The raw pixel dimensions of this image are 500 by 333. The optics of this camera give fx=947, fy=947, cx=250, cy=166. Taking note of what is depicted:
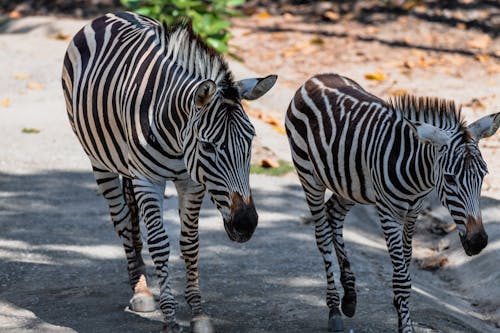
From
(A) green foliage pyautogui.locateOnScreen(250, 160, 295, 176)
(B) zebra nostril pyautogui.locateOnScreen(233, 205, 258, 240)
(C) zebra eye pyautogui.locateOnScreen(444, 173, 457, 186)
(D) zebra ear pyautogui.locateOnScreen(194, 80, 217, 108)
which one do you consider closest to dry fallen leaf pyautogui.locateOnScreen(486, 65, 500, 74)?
(A) green foliage pyautogui.locateOnScreen(250, 160, 295, 176)

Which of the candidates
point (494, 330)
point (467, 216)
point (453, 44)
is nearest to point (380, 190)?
point (467, 216)

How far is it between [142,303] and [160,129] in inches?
57.8

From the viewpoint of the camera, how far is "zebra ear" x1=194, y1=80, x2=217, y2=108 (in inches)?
224

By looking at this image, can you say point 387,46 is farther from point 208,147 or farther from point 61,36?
point 208,147

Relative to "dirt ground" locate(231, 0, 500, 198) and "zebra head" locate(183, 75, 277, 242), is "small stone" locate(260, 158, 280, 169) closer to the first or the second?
"dirt ground" locate(231, 0, 500, 198)

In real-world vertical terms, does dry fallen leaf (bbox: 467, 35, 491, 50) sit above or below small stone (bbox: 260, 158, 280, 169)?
below

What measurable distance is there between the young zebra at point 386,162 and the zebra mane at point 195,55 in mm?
982

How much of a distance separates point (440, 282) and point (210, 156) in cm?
328

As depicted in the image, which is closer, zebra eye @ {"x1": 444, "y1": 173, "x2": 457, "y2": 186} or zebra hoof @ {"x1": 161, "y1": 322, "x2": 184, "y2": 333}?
zebra eye @ {"x1": 444, "y1": 173, "x2": 457, "y2": 186}

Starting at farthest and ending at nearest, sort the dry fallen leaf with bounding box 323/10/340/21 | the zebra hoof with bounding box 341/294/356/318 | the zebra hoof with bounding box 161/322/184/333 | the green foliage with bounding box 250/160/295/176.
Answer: the dry fallen leaf with bounding box 323/10/340/21 < the green foliage with bounding box 250/160/295/176 < the zebra hoof with bounding box 341/294/356/318 < the zebra hoof with bounding box 161/322/184/333

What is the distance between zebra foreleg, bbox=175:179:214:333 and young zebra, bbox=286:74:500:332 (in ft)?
2.86

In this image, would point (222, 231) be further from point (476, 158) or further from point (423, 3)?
point (423, 3)

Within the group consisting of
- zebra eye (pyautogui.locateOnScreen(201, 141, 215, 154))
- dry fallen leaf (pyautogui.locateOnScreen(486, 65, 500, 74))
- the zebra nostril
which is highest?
zebra eye (pyautogui.locateOnScreen(201, 141, 215, 154))

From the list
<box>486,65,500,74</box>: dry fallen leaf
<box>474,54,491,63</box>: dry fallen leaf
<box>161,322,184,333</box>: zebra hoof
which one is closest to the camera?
<box>161,322,184,333</box>: zebra hoof
